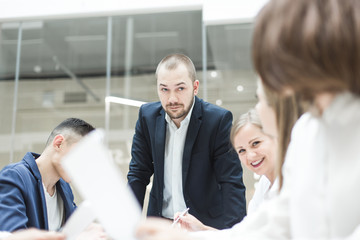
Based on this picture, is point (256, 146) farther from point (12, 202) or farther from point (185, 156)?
point (12, 202)

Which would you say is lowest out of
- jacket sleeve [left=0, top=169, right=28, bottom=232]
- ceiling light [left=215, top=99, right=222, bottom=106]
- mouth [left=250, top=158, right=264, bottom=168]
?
jacket sleeve [left=0, top=169, right=28, bottom=232]

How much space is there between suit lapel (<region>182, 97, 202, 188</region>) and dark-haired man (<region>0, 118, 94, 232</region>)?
0.53 metres

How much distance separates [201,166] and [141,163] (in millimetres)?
345

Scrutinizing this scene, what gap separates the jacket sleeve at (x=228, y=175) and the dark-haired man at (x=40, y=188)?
28.0 inches

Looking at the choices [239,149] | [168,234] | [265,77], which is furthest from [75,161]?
[239,149]

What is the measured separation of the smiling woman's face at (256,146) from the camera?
6.44 feet

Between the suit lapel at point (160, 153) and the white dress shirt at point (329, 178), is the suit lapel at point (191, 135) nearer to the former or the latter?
the suit lapel at point (160, 153)

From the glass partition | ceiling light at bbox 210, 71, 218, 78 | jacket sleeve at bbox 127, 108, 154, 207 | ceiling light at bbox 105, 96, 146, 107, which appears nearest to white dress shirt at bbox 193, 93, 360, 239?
jacket sleeve at bbox 127, 108, 154, 207

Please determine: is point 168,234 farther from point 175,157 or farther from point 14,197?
point 175,157

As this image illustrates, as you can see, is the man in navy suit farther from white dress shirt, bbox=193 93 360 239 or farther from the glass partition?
the glass partition

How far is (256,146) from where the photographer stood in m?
2.00

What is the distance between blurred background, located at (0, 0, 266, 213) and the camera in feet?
16.7

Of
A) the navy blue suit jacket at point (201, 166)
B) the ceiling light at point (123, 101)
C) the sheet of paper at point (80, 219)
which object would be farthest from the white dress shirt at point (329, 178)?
the ceiling light at point (123, 101)

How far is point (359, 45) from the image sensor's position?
0.56 meters
